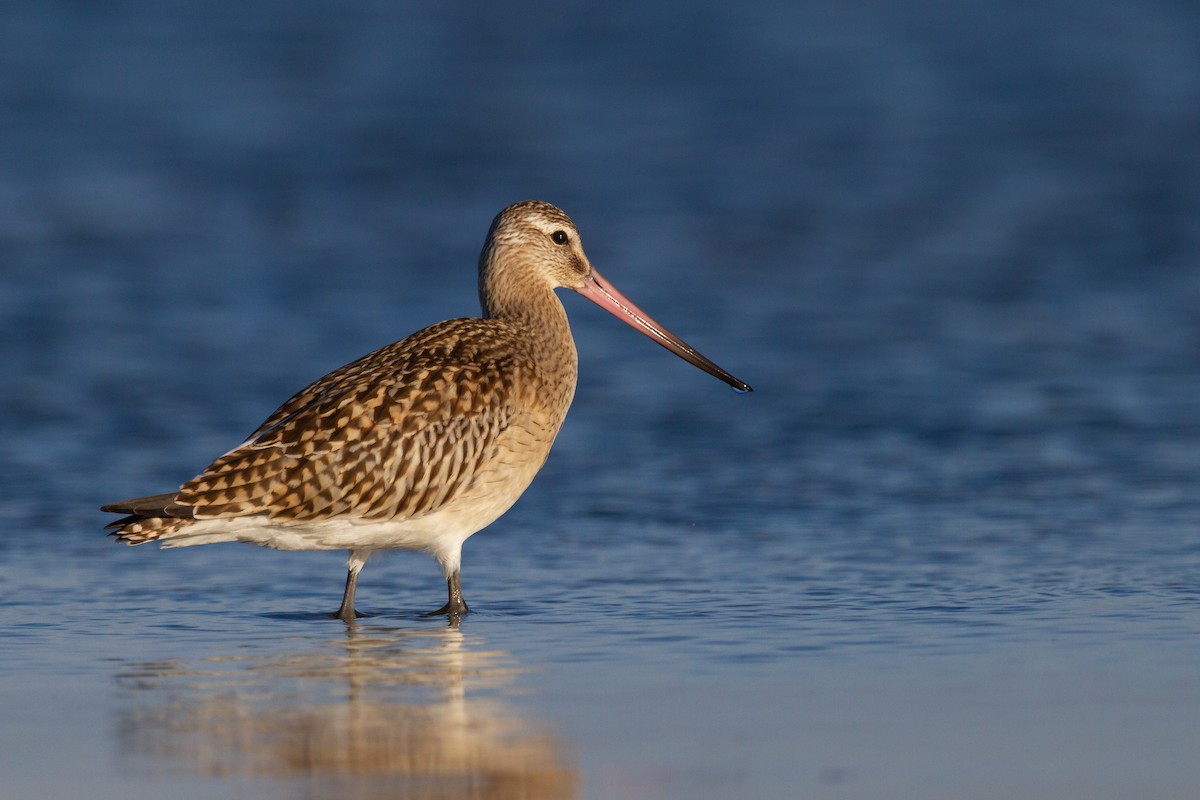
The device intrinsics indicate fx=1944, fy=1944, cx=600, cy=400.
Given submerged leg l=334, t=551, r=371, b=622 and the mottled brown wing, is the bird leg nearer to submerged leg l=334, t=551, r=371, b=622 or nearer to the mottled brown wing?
submerged leg l=334, t=551, r=371, b=622

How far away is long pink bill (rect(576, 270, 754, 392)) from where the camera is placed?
9.29 metres

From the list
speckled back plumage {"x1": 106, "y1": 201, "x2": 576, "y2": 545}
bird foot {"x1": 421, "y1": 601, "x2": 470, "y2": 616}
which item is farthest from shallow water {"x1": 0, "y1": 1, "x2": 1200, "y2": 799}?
speckled back plumage {"x1": 106, "y1": 201, "x2": 576, "y2": 545}

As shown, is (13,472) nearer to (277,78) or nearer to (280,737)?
(280,737)

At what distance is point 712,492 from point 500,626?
9.96 ft

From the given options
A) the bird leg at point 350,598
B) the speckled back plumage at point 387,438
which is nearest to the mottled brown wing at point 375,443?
the speckled back plumage at point 387,438

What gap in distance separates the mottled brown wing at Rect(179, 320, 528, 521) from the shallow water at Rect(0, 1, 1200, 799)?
52 cm

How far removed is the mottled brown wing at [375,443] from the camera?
759 cm

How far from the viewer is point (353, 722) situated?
5695mm

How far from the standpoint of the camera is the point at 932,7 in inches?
896

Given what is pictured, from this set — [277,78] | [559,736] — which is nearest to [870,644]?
[559,736]

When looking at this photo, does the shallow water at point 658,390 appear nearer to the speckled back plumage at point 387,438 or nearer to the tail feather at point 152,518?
the tail feather at point 152,518

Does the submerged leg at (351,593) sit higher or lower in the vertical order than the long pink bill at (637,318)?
lower

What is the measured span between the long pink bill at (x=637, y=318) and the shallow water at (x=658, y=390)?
30.6 inches

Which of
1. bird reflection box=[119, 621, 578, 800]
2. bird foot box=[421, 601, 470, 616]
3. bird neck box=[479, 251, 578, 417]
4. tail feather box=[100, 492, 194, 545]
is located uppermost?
bird neck box=[479, 251, 578, 417]
